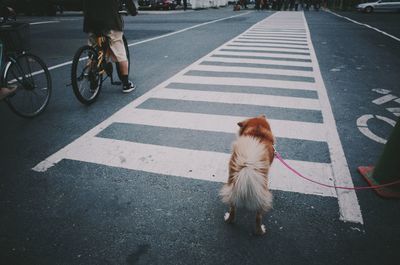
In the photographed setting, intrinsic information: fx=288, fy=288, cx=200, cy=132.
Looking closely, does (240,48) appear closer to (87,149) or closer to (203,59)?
(203,59)

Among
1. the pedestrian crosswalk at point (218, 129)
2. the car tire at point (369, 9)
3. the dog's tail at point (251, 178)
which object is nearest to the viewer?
the dog's tail at point (251, 178)

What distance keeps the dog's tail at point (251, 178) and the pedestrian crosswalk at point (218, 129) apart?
116cm

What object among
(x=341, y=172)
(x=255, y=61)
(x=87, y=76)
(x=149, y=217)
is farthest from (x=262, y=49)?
(x=149, y=217)

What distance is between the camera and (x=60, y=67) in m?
8.18

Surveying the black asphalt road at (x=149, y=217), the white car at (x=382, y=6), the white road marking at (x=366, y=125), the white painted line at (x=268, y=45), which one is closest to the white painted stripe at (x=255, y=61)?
the white painted line at (x=268, y=45)

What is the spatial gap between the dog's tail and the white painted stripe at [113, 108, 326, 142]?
237 cm

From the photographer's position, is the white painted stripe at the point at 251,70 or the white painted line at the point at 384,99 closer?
the white painted line at the point at 384,99

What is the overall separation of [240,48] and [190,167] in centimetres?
880

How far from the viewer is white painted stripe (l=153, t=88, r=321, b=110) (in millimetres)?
5688

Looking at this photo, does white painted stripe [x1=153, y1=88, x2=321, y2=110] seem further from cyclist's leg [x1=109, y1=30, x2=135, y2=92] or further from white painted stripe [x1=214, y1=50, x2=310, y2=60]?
white painted stripe [x1=214, y1=50, x2=310, y2=60]

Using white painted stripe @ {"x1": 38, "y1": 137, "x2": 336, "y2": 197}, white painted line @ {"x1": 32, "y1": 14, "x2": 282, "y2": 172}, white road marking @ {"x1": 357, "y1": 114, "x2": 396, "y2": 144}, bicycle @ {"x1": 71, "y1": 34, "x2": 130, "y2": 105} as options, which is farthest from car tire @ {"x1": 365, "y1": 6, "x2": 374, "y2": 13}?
white painted stripe @ {"x1": 38, "y1": 137, "x2": 336, "y2": 197}

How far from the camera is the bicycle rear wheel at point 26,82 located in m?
4.50

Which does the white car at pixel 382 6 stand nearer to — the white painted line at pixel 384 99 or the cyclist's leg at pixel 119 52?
the white painted line at pixel 384 99

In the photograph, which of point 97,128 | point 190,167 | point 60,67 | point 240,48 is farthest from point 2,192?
point 240,48
